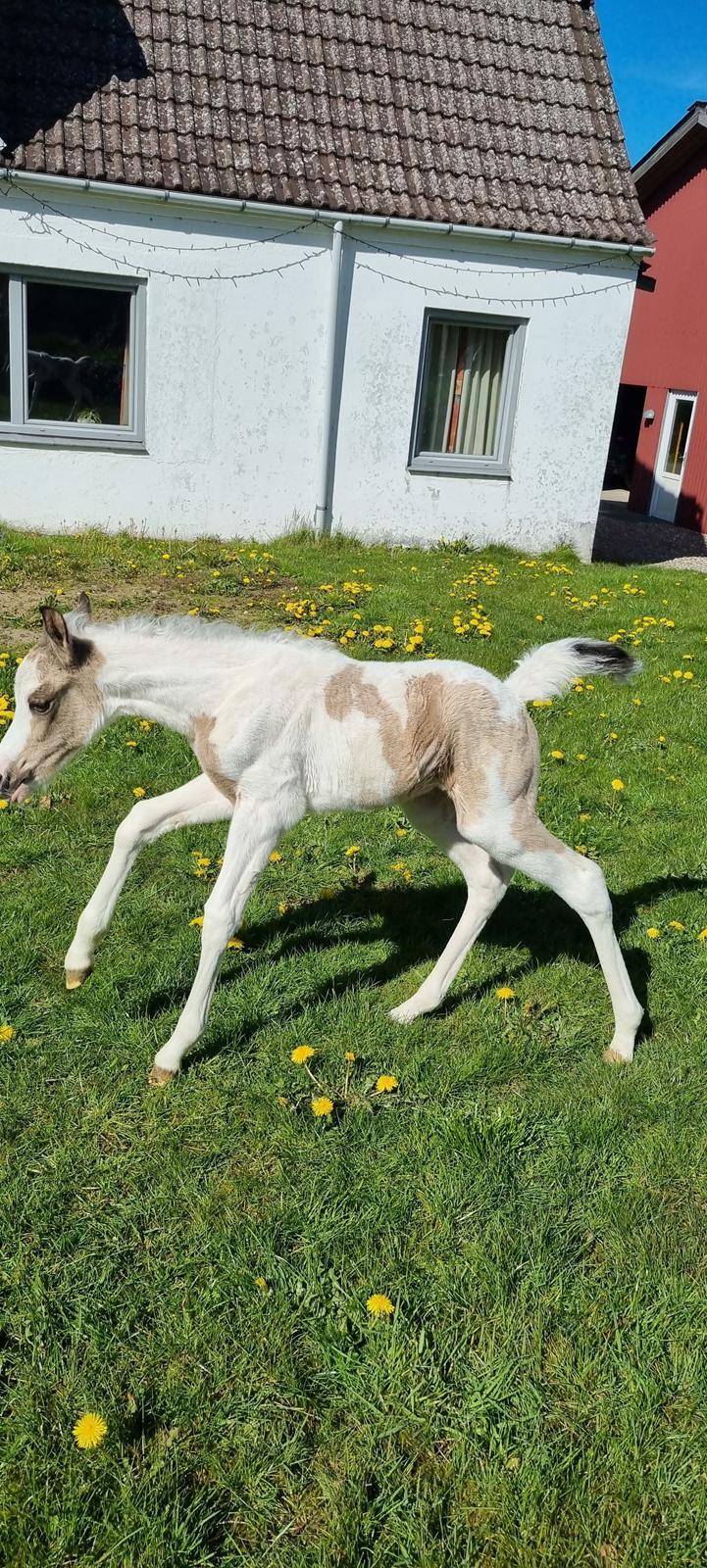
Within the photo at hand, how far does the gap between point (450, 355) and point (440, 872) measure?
9624 mm

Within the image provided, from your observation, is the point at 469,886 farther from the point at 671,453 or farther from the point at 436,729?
the point at 671,453

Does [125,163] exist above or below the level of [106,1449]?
above

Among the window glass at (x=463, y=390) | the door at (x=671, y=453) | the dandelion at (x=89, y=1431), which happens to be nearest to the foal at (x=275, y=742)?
the dandelion at (x=89, y=1431)

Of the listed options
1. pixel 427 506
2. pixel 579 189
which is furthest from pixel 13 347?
pixel 579 189

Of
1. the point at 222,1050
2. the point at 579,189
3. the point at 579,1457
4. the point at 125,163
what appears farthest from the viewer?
the point at 579,189

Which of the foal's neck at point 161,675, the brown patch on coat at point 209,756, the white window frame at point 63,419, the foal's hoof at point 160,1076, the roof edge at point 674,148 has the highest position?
the roof edge at point 674,148

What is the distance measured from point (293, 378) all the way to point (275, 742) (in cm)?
937

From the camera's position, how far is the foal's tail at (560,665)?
4.00 meters

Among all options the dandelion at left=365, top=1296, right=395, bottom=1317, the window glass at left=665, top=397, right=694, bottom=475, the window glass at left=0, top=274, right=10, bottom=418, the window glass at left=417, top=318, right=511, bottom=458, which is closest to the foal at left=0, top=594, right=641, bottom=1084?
the dandelion at left=365, top=1296, right=395, bottom=1317

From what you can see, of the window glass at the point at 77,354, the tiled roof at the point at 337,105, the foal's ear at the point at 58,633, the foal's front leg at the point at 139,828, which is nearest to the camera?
the foal's ear at the point at 58,633

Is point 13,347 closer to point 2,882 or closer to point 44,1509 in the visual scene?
point 2,882

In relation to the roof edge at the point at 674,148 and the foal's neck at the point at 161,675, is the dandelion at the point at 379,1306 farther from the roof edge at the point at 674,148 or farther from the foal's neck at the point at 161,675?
the roof edge at the point at 674,148

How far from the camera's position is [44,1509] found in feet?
7.52

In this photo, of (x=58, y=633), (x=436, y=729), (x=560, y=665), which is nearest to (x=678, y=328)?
(x=560, y=665)
